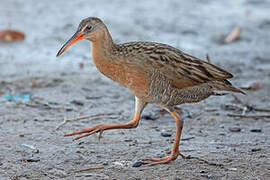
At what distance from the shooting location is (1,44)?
33.5 ft

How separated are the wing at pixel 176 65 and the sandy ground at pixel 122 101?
843mm

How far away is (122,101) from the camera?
26.0 feet

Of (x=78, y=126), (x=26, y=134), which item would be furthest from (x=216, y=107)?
(x=26, y=134)

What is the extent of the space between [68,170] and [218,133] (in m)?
2.20

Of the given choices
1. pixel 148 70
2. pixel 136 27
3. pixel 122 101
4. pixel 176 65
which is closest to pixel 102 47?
pixel 148 70

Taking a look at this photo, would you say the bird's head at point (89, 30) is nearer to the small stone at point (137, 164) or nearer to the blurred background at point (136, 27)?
the small stone at point (137, 164)

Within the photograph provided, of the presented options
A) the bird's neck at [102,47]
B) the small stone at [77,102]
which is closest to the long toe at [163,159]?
the bird's neck at [102,47]

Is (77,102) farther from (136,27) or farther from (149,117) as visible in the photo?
(136,27)

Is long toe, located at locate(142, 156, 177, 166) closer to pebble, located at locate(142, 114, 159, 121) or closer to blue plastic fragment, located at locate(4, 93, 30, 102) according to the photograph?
pebble, located at locate(142, 114, 159, 121)

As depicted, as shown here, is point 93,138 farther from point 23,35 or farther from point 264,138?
point 23,35

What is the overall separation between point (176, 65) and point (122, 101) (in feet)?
7.42

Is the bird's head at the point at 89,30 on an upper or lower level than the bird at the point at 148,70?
upper

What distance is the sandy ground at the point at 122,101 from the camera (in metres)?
5.60

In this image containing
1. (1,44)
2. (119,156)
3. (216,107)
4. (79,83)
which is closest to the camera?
(119,156)
